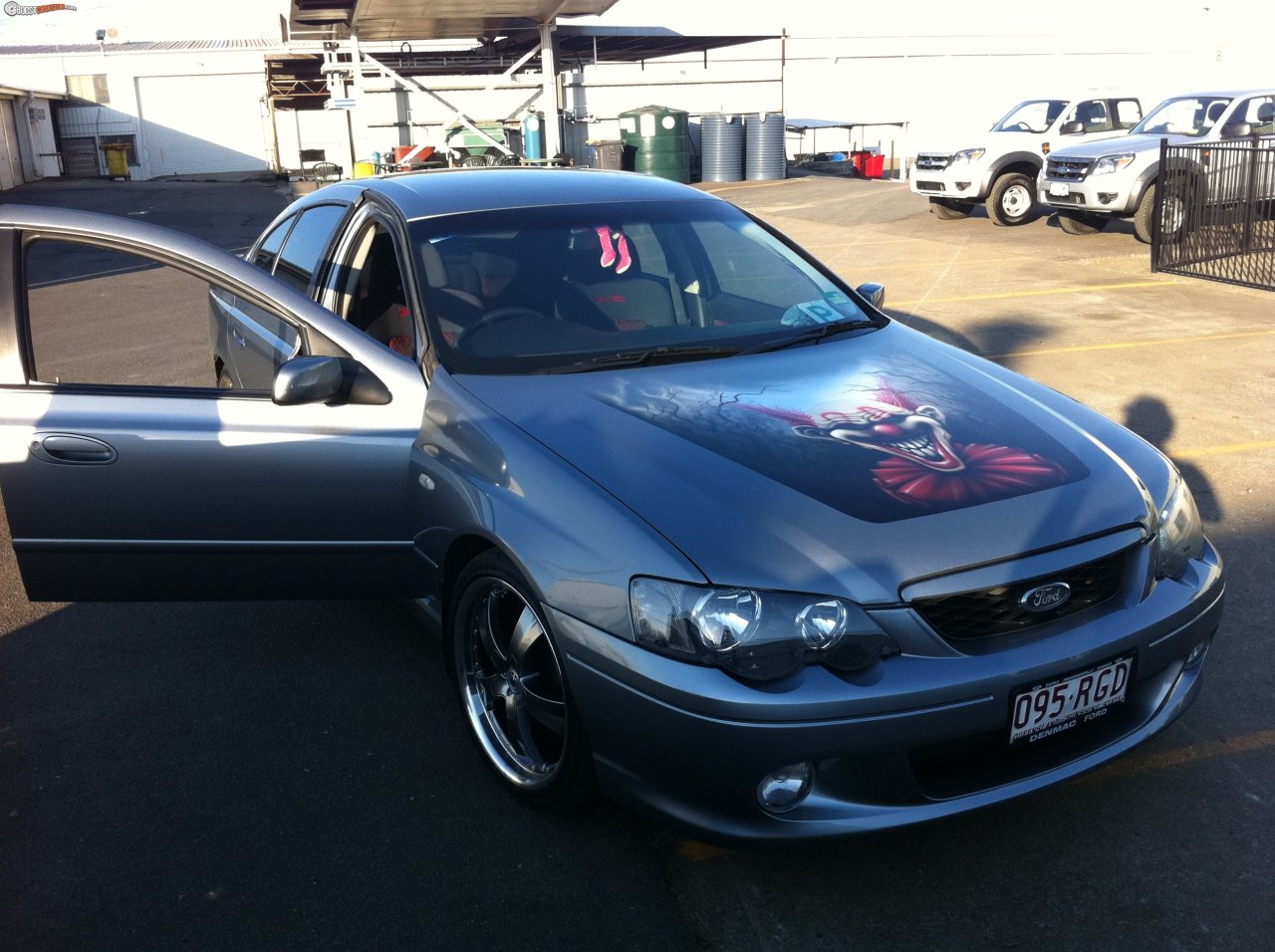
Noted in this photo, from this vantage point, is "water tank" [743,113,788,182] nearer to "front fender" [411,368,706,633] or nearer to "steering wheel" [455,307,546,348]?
"steering wheel" [455,307,546,348]

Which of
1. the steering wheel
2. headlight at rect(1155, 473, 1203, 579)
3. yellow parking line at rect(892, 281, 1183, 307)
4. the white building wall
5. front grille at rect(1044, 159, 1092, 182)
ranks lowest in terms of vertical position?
yellow parking line at rect(892, 281, 1183, 307)

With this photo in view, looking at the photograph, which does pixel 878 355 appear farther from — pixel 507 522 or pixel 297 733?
pixel 297 733

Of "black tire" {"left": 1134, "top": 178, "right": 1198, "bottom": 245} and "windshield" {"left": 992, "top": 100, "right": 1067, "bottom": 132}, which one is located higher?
"windshield" {"left": 992, "top": 100, "right": 1067, "bottom": 132}

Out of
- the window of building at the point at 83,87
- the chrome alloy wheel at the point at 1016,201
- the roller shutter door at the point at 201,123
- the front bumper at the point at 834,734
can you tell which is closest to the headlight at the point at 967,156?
the chrome alloy wheel at the point at 1016,201

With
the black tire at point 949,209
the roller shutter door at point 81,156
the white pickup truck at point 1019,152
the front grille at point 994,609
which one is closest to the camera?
the front grille at point 994,609

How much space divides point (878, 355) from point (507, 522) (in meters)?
1.48

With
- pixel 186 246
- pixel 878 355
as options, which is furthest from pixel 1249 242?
pixel 186 246

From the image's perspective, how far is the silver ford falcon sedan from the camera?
99.4 inches

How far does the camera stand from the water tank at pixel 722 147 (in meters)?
28.6

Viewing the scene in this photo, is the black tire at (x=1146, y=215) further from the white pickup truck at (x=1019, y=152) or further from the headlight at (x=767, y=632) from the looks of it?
the headlight at (x=767, y=632)

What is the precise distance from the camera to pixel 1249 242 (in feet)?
38.5

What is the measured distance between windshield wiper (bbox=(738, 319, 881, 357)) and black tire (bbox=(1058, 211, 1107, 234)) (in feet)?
43.5

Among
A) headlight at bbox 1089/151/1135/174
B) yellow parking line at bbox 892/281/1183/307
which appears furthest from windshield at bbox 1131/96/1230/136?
yellow parking line at bbox 892/281/1183/307

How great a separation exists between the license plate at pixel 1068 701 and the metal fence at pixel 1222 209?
9.98m
